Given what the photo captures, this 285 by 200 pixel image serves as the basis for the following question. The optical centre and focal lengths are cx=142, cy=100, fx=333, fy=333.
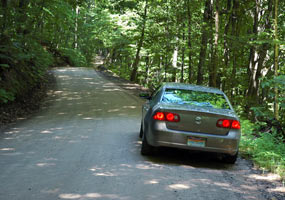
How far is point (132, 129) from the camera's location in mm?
10594

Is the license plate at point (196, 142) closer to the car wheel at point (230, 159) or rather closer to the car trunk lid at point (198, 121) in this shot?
the car trunk lid at point (198, 121)

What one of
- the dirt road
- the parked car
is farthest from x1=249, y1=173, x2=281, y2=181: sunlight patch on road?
the parked car


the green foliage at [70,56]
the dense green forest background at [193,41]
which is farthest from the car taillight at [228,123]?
the green foliage at [70,56]

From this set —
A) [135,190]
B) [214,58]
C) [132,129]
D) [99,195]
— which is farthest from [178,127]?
[214,58]

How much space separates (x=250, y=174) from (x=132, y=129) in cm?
497

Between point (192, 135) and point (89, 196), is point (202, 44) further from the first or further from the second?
point (89, 196)

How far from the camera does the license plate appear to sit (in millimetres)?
6395

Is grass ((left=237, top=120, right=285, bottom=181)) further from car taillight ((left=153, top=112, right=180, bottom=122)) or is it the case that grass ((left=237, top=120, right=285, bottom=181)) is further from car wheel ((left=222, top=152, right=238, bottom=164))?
car taillight ((left=153, top=112, right=180, bottom=122))

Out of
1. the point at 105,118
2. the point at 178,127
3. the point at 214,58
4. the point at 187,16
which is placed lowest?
the point at 105,118

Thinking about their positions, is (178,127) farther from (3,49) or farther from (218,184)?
(3,49)

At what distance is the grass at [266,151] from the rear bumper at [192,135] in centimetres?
80

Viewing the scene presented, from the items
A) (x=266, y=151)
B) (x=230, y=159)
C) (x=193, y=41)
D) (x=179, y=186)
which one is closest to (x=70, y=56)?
(x=193, y=41)

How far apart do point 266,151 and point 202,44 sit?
9.95m

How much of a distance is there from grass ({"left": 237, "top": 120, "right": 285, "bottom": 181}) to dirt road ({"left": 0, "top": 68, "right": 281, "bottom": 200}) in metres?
0.34
